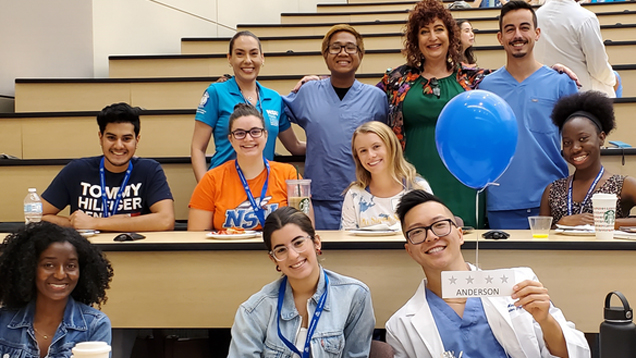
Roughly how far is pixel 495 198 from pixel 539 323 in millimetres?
1159

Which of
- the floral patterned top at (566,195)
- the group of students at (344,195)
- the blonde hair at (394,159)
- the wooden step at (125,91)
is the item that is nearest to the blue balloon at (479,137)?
the group of students at (344,195)

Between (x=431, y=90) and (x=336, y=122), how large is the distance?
18.4 inches

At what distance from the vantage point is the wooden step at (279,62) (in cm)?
479

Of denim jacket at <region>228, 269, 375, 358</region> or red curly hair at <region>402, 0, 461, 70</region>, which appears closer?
denim jacket at <region>228, 269, 375, 358</region>

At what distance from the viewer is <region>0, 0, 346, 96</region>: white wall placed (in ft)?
14.1

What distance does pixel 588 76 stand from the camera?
3.43 meters

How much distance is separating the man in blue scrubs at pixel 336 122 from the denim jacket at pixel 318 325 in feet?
3.54

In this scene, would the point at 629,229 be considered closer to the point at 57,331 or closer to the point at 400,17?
the point at 57,331

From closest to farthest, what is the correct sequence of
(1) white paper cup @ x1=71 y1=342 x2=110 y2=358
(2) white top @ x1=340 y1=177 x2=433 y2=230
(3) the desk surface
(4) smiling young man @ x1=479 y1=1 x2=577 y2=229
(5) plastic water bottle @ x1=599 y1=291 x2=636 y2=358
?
(1) white paper cup @ x1=71 y1=342 x2=110 y2=358, (5) plastic water bottle @ x1=599 y1=291 x2=636 y2=358, (3) the desk surface, (2) white top @ x1=340 y1=177 x2=433 y2=230, (4) smiling young man @ x1=479 y1=1 x2=577 y2=229

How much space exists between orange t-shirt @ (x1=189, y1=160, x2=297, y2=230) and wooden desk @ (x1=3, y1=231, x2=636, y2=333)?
31cm

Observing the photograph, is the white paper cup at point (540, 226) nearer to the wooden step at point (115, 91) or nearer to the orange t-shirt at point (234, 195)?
the orange t-shirt at point (234, 195)

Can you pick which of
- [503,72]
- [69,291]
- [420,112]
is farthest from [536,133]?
[69,291]

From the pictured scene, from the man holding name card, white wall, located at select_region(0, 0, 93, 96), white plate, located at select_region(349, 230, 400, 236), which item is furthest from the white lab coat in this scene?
white wall, located at select_region(0, 0, 93, 96)

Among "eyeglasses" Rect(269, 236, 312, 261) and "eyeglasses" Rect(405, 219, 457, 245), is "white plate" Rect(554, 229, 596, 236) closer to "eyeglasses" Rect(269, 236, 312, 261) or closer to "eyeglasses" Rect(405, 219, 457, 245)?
"eyeglasses" Rect(405, 219, 457, 245)
